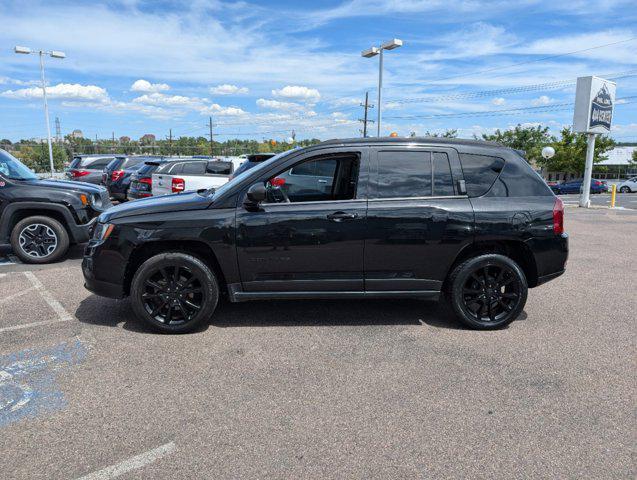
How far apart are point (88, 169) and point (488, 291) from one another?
1876cm

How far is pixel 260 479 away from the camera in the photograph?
248cm

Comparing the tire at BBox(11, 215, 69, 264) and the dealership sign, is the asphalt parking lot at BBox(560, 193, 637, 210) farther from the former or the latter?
the tire at BBox(11, 215, 69, 264)

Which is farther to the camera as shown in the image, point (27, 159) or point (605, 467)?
point (27, 159)

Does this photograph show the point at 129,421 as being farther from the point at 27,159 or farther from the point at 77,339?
the point at 27,159

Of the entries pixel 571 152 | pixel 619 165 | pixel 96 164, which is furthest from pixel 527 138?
pixel 96 164

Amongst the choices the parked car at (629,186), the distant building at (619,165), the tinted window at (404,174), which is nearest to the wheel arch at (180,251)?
the tinted window at (404,174)

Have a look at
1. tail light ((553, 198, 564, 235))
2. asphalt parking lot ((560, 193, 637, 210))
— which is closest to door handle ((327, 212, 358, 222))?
tail light ((553, 198, 564, 235))

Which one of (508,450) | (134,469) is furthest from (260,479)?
(508,450)

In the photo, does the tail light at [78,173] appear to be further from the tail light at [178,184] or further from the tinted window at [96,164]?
the tail light at [178,184]

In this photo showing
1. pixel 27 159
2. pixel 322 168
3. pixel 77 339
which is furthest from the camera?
pixel 27 159

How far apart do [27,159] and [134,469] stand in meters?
50.8

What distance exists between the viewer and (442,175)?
457cm

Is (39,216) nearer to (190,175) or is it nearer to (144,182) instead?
→ (190,175)

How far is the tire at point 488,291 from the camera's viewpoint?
454cm
